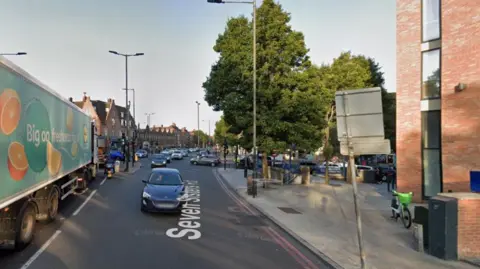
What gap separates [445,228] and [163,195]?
25.2 ft

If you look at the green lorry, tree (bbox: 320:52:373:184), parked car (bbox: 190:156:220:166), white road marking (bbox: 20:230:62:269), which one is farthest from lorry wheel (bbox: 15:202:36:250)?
parked car (bbox: 190:156:220:166)

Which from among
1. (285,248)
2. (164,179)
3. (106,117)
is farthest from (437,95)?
(106,117)

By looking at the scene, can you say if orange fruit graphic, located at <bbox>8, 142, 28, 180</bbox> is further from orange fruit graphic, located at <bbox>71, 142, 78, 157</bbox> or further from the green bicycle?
the green bicycle

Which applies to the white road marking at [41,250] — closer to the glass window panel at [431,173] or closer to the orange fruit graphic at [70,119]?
the orange fruit graphic at [70,119]

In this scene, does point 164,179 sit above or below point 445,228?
above

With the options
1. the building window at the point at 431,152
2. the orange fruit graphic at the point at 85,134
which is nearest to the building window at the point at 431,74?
the building window at the point at 431,152

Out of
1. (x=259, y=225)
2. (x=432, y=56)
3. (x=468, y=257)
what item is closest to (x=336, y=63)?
(x=432, y=56)

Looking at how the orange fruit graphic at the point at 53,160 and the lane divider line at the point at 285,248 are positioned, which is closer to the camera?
the lane divider line at the point at 285,248

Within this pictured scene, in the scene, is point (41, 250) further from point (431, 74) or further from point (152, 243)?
point (431, 74)

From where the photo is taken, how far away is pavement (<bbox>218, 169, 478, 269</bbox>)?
7465 mm

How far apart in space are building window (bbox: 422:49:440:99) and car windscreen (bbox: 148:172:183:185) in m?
9.79

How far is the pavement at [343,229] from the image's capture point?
24.5 feet

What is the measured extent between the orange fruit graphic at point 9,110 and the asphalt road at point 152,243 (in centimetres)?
243

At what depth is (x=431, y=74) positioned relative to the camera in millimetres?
14359
